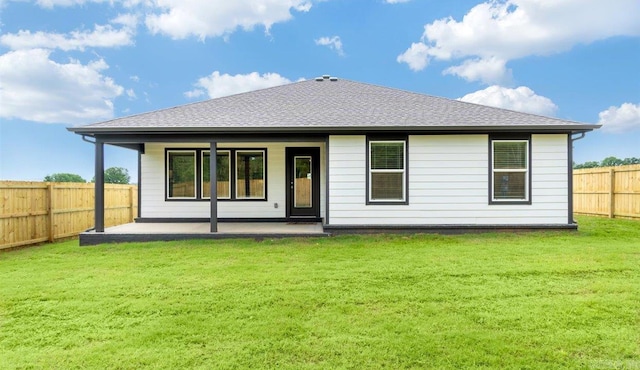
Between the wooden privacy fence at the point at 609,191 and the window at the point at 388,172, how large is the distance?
342 inches

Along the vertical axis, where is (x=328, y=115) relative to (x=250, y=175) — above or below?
above

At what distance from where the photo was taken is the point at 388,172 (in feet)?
28.6

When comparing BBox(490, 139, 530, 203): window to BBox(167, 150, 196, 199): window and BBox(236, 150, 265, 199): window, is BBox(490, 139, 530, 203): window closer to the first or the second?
BBox(236, 150, 265, 199): window

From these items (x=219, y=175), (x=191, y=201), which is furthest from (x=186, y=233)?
(x=219, y=175)

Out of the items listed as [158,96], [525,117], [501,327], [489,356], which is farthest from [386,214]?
[158,96]

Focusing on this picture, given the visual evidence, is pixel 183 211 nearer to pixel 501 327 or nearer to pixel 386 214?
pixel 386 214

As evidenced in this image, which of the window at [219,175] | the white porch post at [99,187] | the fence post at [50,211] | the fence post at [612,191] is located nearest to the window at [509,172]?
the window at [219,175]

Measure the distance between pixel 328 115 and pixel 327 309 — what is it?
6264mm

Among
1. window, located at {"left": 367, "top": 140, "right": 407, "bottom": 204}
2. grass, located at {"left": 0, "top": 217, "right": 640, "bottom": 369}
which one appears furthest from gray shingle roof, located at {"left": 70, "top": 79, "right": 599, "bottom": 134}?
grass, located at {"left": 0, "top": 217, "right": 640, "bottom": 369}

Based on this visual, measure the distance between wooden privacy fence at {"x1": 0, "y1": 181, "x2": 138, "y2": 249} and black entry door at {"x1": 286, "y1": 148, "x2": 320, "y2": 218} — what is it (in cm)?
576

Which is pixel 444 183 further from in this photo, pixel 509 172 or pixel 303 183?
pixel 303 183

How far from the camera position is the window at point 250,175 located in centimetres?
1055

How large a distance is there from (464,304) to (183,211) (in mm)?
8706

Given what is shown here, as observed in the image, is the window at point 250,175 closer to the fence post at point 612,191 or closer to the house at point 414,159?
the house at point 414,159
